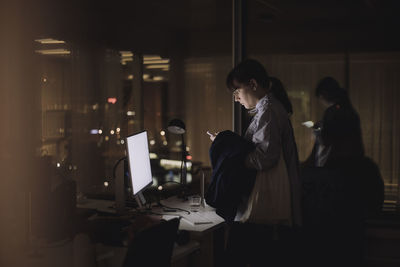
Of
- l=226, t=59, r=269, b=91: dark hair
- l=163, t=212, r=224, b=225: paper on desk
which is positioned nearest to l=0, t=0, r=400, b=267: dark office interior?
l=163, t=212, r=224, b=225: paper on desk

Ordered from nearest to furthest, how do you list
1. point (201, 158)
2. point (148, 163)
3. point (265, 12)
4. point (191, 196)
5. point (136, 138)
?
point (136, 138)
point (148, 163)
point (191, 196)
point (265, 12)
point (201, 158)

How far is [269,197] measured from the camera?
7.47 feet

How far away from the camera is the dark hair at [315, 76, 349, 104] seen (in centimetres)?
363

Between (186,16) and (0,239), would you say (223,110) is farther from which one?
(0,239)

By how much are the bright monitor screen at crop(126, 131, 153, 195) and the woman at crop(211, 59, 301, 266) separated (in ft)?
2.18

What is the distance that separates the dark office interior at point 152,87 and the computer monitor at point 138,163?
0.65ft

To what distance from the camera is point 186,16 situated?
19.3ft

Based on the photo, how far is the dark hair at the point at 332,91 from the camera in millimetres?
3629

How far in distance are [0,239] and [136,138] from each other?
930mm

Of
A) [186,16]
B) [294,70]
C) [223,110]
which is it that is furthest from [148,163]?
[186,16]

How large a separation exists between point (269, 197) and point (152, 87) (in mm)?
4537

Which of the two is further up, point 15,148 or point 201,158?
point 15,148

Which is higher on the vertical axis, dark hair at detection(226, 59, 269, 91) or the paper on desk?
dark hair at detection(226, 59, 269, 91)

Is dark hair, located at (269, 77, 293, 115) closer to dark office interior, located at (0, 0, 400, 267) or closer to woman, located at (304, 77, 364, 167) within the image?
dark office interior, located at (0, 0, 400, 267)
